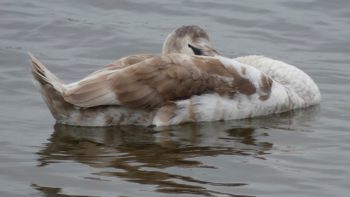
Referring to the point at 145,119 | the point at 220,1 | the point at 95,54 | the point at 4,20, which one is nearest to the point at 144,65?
the point at 145,119

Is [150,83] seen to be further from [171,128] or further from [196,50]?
[196,50]

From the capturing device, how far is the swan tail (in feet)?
33.5

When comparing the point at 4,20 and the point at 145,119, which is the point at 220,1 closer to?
the point at 4,20

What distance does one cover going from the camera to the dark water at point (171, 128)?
8.58m

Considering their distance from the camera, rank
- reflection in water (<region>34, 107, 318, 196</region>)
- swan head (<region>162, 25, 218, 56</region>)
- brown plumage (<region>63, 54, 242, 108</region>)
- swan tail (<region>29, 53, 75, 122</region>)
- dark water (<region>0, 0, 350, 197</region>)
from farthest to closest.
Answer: swan head (<region>162, 25, 218, 56</region>)
brown plumage (<region>63, 54, 242, 108</region>)
swan tail (<region>29, 53, 75, 122</region>)
reflection in water (<region>34, 107, 318, 196</region>)
dark water (<region>0, 0, 350, 197</region>)

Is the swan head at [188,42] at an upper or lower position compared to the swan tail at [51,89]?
upper

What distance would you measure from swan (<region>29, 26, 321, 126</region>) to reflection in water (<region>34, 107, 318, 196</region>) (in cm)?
11

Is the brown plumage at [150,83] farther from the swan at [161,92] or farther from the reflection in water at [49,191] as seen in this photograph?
the reflection in water at [49,191]

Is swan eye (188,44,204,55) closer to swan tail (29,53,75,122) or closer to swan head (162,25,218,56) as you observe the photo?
swan head (162,25,218,56)

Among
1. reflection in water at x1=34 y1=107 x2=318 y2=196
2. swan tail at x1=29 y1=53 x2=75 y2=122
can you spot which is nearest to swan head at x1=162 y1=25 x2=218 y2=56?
reflection in water at x1=34 y1=107 x2=318 y2=196

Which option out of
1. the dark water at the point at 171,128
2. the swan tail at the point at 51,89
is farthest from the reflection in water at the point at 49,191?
the swan tail at the point at 51,89

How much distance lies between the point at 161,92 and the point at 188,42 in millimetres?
1411

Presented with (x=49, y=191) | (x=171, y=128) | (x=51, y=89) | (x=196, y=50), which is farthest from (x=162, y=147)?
(x=196, y=50)

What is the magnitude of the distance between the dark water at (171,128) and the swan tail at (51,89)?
0.56 feet
